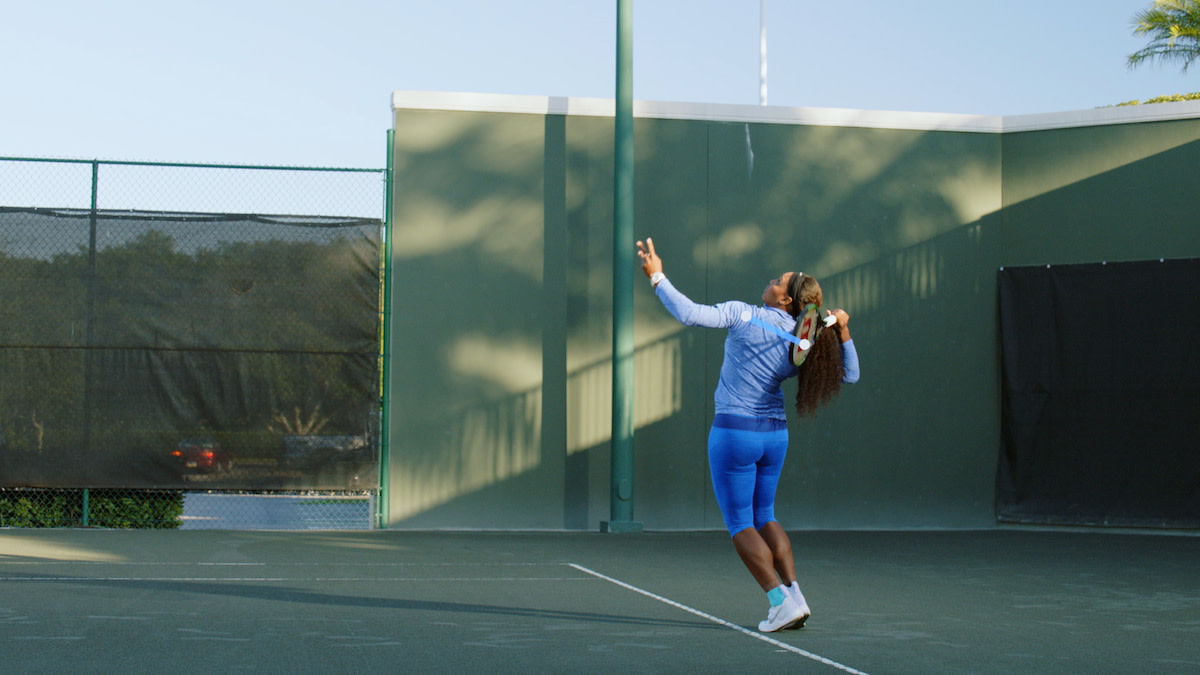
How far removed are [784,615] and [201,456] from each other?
22.3 feet

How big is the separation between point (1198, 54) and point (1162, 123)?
17.9 metres

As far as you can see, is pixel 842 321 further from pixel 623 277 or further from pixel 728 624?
pixel 623 277

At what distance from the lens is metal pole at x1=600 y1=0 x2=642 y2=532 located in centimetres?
1130

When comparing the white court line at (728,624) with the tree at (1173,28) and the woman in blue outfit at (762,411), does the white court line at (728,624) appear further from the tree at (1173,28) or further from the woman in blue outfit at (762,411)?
the tree at (1173,28)

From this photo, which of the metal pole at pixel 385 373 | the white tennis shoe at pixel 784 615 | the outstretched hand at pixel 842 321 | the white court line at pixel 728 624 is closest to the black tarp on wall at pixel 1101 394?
the white court line at pixel 728 624

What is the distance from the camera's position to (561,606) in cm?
665

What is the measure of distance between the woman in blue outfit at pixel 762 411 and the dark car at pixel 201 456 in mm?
6411

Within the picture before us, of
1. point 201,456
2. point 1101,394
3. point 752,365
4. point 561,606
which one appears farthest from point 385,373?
point 1101,394

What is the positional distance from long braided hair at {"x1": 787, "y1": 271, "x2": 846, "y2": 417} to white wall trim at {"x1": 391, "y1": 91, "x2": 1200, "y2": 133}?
6277mm

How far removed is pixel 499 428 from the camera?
11.6 metres

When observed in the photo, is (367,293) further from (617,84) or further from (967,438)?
(967,438)

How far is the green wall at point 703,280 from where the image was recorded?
11.6 metres

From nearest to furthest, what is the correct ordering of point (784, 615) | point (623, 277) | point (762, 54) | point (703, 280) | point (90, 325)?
point (784, 615)
point (90, 325)
point (623, 277)
point (703, 280)
point (762, 54)

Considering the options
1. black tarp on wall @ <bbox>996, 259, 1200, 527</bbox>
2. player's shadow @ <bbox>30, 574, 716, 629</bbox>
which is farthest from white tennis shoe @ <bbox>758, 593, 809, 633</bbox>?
black tarp on wall @ <bbox>996, 259, 1200, 527</bbox>
